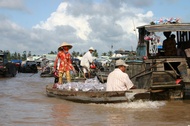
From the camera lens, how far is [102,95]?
8.45 m

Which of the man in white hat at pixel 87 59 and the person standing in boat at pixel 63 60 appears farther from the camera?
the man in white hat at pixel 87 59

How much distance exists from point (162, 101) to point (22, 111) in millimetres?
3956

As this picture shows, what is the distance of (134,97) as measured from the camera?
25.7 feet

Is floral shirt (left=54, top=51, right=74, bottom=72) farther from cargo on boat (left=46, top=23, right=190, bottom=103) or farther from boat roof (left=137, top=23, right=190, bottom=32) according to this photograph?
boat roof (left=137, top=23, right=190, bottom=32)

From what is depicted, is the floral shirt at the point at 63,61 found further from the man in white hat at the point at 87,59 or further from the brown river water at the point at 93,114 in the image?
the man in white hat at the point at 87,59

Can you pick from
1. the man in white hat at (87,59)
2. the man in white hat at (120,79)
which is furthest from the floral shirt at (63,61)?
the man in white hat at (120,79)

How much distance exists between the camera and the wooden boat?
783 cm

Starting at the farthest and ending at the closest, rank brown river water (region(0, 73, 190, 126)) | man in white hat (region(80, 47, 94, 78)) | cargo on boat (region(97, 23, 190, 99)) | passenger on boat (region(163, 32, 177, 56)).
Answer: man in white hat (region(80, 47, 94, 78)), passenger on boat (region(163, 32, 177, 56)), cargo on boat (region(97, 23, 190, 99)), brown river water (region(0, 73, 190, 126))

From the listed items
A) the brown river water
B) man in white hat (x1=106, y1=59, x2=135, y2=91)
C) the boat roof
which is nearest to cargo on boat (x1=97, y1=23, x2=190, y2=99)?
the boat roof

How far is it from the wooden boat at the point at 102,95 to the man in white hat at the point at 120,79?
0.17m

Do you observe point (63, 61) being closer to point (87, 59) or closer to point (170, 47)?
point (87, 59)

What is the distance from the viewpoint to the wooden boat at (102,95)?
308 inches

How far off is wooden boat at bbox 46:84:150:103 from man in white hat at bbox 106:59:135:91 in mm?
171

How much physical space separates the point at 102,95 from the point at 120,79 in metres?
0.74
